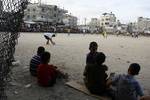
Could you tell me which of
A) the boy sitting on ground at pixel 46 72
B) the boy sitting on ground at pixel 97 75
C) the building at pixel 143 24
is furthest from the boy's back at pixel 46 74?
the building at pixel 143 24

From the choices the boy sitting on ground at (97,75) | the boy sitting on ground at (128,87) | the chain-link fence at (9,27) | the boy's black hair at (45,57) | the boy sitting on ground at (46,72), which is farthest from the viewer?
the boy sitting on ground at (46,72)

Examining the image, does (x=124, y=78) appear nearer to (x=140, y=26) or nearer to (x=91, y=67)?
(x=91, y=67)

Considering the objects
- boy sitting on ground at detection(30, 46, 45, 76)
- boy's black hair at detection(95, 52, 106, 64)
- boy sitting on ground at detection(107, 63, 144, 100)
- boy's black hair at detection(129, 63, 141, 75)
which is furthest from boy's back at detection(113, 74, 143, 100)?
boy sitting on ground at detection(30, 46, 45, 76)

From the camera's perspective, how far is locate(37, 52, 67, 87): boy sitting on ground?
813 centimetres

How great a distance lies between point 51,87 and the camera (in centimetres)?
845

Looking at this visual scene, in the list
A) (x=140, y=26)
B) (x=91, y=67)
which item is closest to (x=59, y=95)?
(x=91, y=67)

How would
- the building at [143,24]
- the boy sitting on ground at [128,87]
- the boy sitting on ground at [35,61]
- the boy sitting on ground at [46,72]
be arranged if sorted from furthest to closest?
the building at [143,24]
the boy sitting on ground at [35,61]
the boy sitting on ground at [46,72]
the boy sitting on ground at [128,87]

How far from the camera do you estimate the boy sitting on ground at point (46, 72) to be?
26.7 feet

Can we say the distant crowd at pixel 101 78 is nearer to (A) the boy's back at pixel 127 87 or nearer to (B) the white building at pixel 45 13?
(A) the boy's back at pixel 127 87

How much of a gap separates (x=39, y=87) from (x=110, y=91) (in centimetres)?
169

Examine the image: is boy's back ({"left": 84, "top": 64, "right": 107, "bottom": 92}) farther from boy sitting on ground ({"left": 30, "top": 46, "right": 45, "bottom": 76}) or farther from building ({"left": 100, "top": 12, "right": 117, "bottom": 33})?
building ({"left": 100, "top": 12, "right": 117, "bottom": 33})

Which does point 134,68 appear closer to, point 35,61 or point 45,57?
point 45,57

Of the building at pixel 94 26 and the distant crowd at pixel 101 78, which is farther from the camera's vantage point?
the building at pixel 94 26

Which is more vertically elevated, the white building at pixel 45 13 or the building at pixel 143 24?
the white building at pixel 45 13
